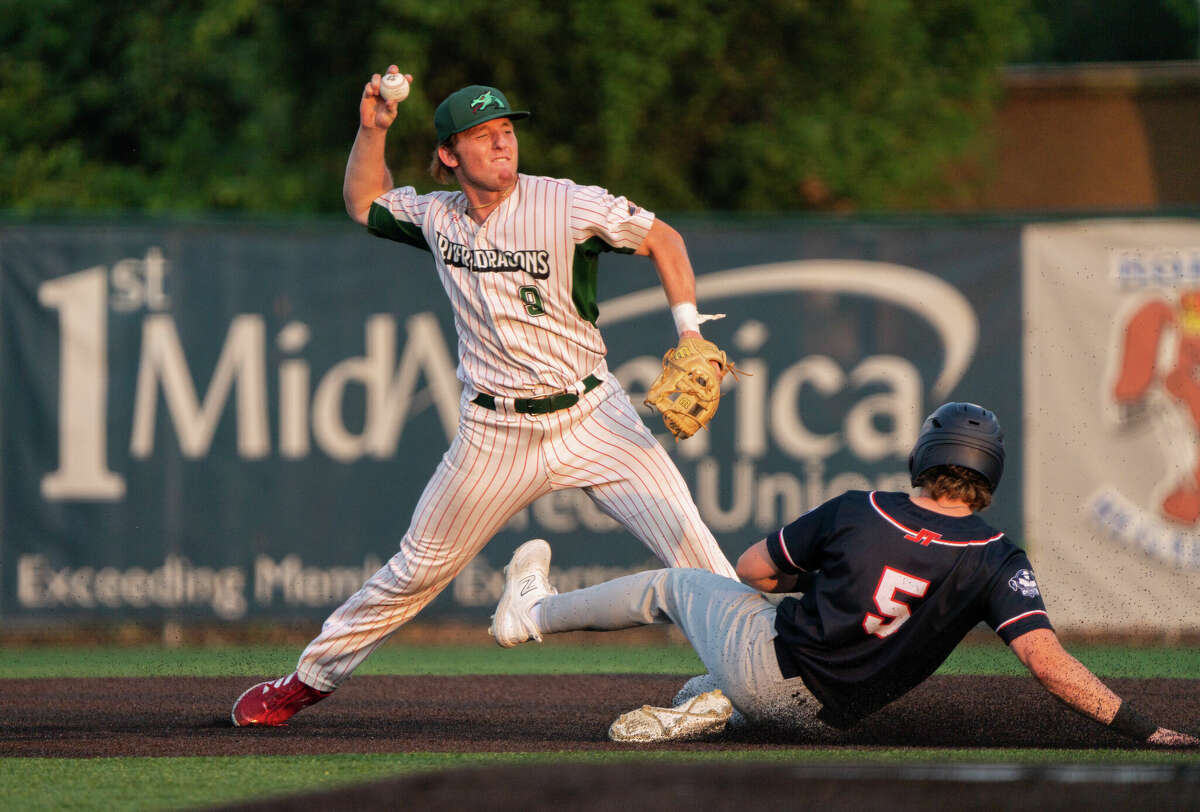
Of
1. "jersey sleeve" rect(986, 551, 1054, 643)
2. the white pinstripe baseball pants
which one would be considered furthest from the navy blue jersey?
the white pinstripe baseball pants

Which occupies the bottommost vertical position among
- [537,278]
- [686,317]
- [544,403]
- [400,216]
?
[544,403]

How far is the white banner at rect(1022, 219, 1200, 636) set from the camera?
27.7 feet

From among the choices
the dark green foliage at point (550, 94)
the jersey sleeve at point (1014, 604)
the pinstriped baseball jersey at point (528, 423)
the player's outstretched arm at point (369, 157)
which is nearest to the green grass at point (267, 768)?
the jersey sleeve at point (1014, 604)

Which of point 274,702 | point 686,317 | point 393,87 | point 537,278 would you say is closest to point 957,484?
point 686,317

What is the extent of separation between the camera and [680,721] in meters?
4.77

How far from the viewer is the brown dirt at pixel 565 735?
3.30m

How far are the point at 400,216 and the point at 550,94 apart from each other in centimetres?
738

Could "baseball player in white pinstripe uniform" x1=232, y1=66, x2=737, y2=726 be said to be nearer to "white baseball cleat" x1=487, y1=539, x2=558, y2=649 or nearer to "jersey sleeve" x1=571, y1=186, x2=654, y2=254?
"jersey sleeve" x1=571, y1=186, x2=654, y2=254

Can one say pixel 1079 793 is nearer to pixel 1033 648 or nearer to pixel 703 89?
pixel 1033 648

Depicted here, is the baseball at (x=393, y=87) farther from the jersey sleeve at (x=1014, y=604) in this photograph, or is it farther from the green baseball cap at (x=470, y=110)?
the jersey sleeve at (x=1014, y=604)

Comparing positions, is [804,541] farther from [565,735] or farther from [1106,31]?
[1106,31]

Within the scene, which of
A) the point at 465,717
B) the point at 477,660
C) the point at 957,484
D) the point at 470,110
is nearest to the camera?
the point at 957,484

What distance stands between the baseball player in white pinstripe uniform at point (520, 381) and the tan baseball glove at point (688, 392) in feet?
0.66

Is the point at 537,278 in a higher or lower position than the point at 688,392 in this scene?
higher
